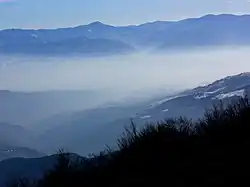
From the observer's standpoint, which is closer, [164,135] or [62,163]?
[164,135]

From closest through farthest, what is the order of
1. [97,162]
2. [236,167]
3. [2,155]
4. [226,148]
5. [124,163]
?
[236,167], [226,148], [124,163], [97,162], [2,155]

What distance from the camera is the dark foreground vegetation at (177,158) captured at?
301 inches

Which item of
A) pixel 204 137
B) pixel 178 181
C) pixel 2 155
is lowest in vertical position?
pixel 178 181

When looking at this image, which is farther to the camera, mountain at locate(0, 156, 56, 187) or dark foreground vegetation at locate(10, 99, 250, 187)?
mountain at locate(0, 156, 56, 187)

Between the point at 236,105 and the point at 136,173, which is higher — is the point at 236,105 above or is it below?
above

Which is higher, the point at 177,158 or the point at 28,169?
the point at 28,169

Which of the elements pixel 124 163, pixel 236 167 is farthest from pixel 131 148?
pixel 236 167

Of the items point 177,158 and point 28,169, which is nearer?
point 177,158

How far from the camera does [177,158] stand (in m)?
8.55

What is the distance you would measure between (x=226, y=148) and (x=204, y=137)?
3.02 ft

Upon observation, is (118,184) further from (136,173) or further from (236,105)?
(236,105)

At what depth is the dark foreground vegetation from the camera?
7648 millimetres

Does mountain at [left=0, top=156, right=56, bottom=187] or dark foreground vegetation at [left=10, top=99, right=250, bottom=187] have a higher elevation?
mountain at [left=0, top=156, right=56, bottom=187]

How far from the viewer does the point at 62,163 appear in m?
10.9
